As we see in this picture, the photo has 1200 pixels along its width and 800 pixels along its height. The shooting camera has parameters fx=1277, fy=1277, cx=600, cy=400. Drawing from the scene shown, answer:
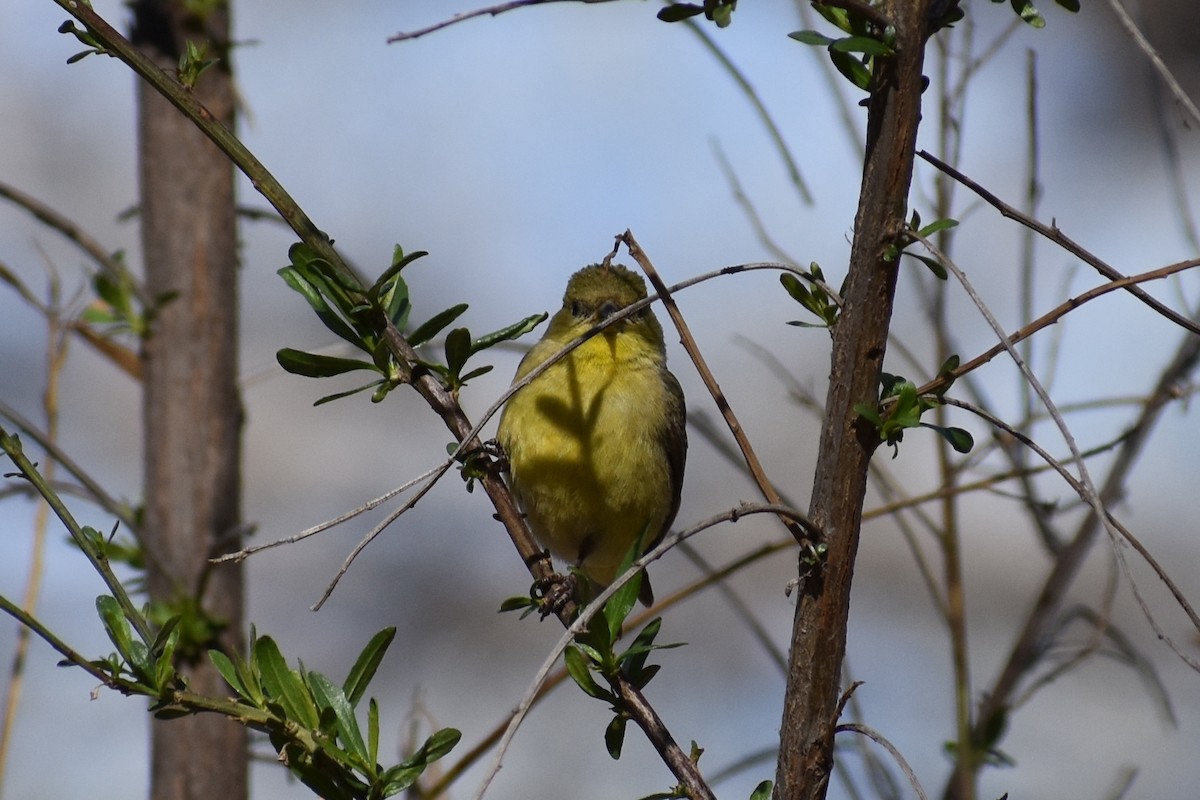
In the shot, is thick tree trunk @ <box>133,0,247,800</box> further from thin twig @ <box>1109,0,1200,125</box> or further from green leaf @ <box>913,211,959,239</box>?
thin twig @ <box>1109,0,1200,125</box>

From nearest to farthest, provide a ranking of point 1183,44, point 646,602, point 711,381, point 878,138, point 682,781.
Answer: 1. point 878,138
2. point 682,781
3. point 711,381
4. point 646,602
5. point 1183,44

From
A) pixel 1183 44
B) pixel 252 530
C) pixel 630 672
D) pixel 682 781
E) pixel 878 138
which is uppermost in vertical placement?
pixel 1183 44

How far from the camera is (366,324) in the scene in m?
1.87

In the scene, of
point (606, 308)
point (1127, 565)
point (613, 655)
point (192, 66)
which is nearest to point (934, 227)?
point (1127, 565)

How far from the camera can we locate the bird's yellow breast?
3682mm

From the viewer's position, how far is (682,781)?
1.67 metres

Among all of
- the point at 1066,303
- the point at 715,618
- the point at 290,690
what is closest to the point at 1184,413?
the point at 1066,303

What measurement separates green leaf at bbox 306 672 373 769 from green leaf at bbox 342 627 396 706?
0.02m

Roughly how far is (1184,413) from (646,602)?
2.03 metres

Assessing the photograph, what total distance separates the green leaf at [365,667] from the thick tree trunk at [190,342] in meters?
1.42

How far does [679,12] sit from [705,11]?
30 millimetres

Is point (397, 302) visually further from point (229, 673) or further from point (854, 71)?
point (854, 71)

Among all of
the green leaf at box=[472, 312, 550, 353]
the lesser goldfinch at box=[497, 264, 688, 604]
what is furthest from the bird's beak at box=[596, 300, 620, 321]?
the green leaf at box=[472, 312, 550, 353]

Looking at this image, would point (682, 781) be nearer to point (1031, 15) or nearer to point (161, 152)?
point (1031, 15)
